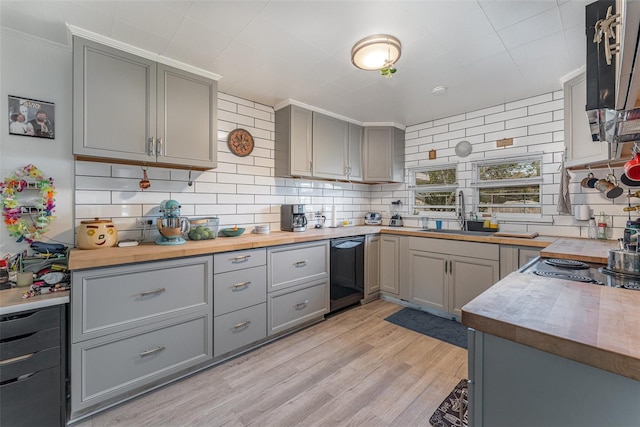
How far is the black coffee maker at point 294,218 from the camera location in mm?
2941

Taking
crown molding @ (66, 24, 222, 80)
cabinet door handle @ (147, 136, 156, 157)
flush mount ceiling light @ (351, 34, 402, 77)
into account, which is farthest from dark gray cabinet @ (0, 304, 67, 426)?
flush mount ceiling light @ (351, 34, 402, 77)

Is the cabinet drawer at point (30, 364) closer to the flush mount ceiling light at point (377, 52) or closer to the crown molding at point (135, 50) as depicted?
the crown molding at point (135, 50)

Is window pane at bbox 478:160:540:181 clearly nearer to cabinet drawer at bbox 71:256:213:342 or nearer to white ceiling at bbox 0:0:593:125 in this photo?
white ceiling at bbox 0:0:593:125

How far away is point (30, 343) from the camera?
4.45 ft

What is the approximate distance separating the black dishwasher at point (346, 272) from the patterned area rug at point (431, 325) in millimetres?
455

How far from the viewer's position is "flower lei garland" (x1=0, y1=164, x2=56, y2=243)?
1.69 metres

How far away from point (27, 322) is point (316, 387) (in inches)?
63.8

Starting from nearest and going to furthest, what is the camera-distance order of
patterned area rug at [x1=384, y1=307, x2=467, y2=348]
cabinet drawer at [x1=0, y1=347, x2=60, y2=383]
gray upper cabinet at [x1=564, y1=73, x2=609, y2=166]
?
cabinet drawer at [x1=0, y1=347, x2=60, y2=383], gray upper cabinet at [x1=564, y1=73, x2=609, y2=166], patterned area rug at [x1=384, y1=307, x2=467, y2=348]

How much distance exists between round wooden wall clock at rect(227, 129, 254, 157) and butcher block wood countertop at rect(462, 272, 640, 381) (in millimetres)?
2446

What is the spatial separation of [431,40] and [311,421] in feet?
8.11

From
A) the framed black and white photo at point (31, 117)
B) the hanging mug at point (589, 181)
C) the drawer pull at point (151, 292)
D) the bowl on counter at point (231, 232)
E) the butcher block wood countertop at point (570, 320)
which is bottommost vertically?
Answer: the drawer pull at point (151, 292)

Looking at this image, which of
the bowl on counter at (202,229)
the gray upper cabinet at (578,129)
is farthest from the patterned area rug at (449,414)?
the bowl on counter at (202,229)

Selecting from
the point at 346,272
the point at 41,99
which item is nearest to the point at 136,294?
the point at 41,99

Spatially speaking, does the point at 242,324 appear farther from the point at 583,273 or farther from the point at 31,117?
the point at 583,273
